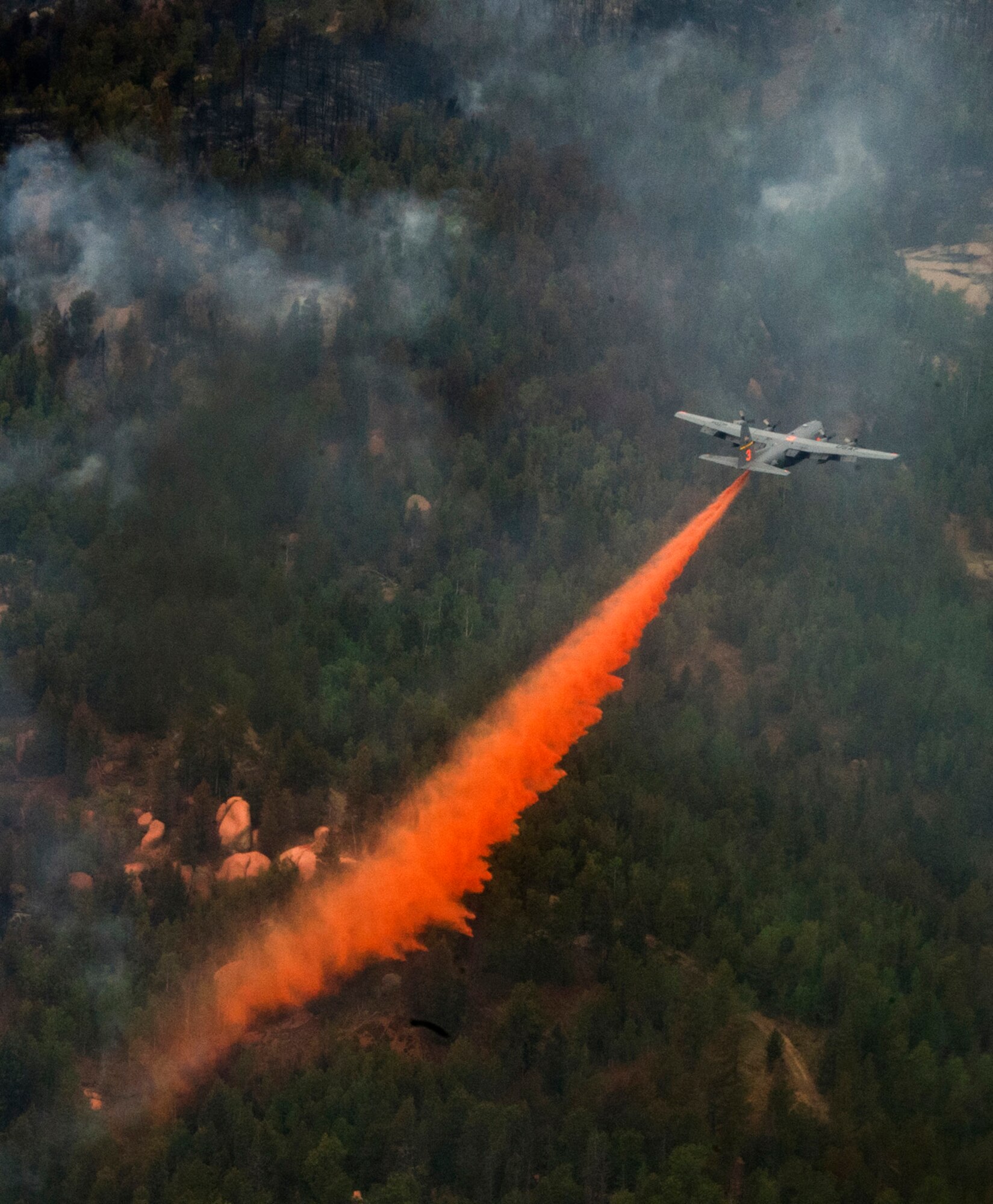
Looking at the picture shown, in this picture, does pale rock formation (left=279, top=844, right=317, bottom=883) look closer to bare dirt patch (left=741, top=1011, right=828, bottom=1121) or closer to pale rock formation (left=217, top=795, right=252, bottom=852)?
pale rock formation (left=217, top=795, right=252, bottom=852)

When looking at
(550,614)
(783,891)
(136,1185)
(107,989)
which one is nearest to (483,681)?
(550,614)

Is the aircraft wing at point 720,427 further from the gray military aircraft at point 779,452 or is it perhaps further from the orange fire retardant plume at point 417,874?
the orange fire retardant plume at point 417,874

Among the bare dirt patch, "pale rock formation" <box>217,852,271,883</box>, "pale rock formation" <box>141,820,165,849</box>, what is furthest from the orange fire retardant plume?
the bare dirt patch

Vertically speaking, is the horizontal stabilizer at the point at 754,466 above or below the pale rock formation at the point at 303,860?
above

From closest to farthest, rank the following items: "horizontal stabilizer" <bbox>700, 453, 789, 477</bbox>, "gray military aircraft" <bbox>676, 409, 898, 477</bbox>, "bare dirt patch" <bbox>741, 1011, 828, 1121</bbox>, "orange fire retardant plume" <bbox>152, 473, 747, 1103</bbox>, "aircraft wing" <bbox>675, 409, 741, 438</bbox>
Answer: "bare dirt patch" <bbox>741, 1011, 828, 1121</bbox>
"orange fire retardant plume" <bbox>152, 473, 747, 1103</bbox>
"horizontal stabilizer" <bbox>700, 453, 789, 477</bbox>
"gray military aircraft" <bbox>676, 409, 898, 477</bbox>
"aircraft wing" <bbox>675, 409, 741, 438</bbox>

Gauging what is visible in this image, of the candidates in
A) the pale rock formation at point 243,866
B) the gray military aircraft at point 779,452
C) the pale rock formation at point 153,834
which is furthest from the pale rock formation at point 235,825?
the gray military aircraft at point 779,452

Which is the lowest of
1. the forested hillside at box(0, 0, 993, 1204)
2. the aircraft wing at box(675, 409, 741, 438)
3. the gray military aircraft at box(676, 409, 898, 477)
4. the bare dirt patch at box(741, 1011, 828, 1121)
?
the bare dirt patch at box(741, 1011, 828, 1121)

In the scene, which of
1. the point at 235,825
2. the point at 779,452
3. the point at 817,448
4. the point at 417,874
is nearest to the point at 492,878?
the point at 417,874
